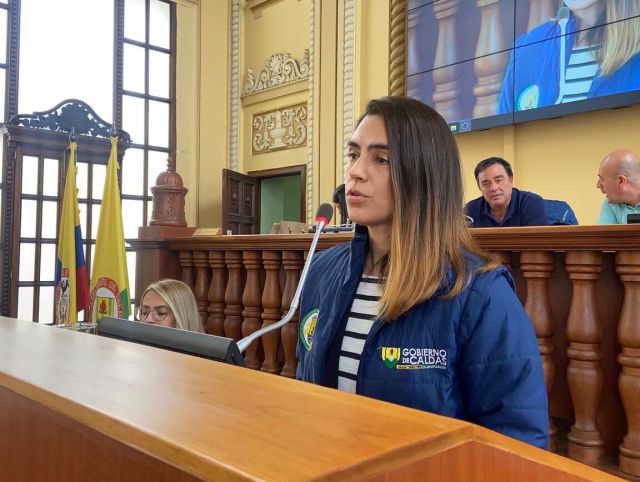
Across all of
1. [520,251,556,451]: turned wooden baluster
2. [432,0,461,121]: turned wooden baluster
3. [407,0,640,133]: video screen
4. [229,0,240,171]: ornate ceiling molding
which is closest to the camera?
[520,251,556,451]: turned wooden baluster

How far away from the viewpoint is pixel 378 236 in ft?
4.11

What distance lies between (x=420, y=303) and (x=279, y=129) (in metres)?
5.61

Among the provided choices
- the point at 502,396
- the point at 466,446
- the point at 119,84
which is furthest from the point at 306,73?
the point at 466,446

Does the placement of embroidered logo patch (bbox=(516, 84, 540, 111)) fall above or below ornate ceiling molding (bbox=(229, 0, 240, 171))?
below

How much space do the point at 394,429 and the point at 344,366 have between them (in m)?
0.84

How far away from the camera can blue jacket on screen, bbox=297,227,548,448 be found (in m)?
1.02

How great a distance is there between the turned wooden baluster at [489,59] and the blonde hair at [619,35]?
30.1 inches

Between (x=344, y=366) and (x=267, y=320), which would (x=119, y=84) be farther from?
(x=344, y=366)

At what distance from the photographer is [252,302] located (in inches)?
100

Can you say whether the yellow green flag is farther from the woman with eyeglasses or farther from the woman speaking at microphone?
the woman speaking at microphone

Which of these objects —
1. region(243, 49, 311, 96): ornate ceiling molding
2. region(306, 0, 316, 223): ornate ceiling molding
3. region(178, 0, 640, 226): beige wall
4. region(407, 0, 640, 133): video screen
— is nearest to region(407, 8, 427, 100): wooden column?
region(407, 0, 640, 133): video screen

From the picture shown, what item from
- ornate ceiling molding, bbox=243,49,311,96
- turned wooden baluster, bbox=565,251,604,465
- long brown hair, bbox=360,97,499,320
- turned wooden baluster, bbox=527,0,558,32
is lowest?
turned wooden baluster, bbox=565,251,604,465

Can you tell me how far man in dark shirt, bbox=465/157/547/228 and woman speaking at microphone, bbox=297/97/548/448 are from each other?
1995mm

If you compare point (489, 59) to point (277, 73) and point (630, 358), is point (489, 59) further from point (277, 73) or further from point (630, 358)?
point (630, 358)
